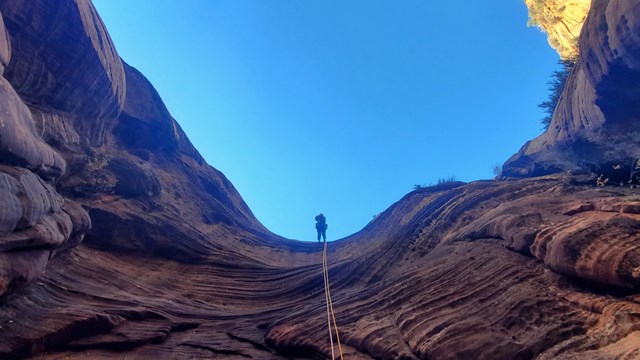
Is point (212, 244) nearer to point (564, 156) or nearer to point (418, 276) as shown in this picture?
point (418, 276)

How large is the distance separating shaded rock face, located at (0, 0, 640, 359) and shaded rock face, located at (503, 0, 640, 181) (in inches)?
5.4

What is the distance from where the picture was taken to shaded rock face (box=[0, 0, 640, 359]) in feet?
23.2

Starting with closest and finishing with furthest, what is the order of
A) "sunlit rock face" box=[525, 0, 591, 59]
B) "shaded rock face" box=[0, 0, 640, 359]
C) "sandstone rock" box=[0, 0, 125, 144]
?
"shaded rock face" box=[0, 0, 640, 359] → "sandstone rock" box=[0, 0, 125, 144] → "sunlit rock face" box=[525, 0, 591, 59]

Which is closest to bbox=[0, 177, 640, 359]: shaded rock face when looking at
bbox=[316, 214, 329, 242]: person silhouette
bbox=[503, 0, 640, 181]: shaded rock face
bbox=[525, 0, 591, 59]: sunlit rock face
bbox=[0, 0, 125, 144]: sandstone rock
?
bbox=[503, 0, 640, 181]: shaded rock face

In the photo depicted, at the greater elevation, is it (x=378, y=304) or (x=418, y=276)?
(x=418, y=276)

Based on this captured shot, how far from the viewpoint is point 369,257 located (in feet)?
49.5

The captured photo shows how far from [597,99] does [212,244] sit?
19.2 metres

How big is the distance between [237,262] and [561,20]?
97.7 ft

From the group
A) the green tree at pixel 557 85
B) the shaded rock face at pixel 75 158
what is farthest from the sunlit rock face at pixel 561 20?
the shaded rock face at pixel 75 158

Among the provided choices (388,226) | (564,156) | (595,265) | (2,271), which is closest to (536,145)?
(564,156)

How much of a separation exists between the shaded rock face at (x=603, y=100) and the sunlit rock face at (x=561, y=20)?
830cm

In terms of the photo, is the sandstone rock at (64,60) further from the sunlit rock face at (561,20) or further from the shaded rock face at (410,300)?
the sunlit rock face at (561,20)

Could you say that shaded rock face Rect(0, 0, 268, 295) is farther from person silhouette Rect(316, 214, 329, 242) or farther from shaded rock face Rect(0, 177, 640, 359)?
person silhouette Rect(316, 214, 329, 242)

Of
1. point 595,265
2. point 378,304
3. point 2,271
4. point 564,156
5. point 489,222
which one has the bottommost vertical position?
point 378,304
